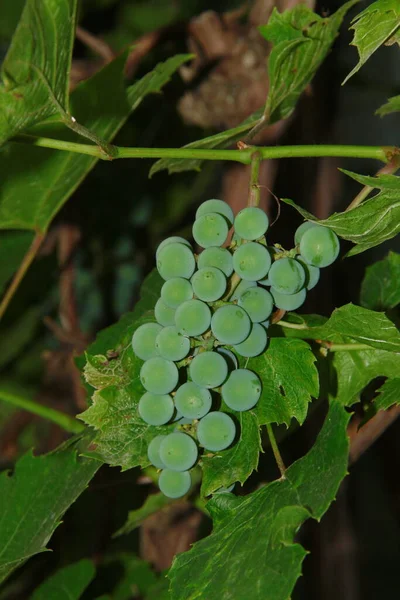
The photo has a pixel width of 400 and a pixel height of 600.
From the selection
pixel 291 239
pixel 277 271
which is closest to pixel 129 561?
pixel 291 239

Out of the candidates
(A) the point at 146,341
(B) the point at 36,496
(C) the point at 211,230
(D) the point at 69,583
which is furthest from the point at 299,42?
(D) the point at 69,583

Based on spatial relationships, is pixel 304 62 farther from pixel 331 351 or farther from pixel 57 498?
pixel 57 498

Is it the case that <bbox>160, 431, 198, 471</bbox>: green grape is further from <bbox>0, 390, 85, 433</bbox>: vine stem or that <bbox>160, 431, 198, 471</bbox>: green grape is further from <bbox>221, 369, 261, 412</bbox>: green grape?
<bbox>0, 390, 85, 433</bbox>: vine stem

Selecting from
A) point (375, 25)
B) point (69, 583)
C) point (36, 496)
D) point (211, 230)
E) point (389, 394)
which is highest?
point (375, 25)

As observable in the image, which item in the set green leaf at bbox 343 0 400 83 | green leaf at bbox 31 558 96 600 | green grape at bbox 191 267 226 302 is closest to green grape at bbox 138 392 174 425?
green grape at bbox 191 267 226 302

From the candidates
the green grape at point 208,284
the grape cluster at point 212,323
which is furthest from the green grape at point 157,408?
the green grape at point 208,284

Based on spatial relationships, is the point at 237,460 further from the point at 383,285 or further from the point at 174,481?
the point at 383,285

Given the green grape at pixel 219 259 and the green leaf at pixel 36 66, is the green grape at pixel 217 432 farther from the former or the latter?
the green leaf at pixel 36 66
